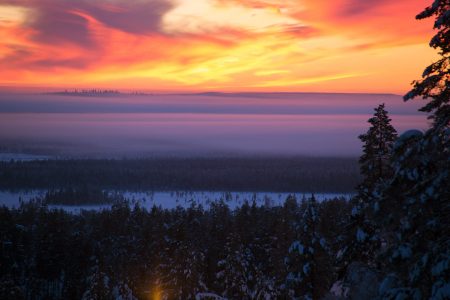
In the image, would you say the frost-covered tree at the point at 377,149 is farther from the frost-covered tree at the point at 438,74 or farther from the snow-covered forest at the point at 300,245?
the frost-covered tree at the point at 438,74

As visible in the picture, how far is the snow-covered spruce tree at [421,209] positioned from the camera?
24.6ft

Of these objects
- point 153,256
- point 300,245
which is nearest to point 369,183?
point 300,245

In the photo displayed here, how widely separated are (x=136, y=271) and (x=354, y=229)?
115ft

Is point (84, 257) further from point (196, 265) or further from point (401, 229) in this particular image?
point (401, 229)

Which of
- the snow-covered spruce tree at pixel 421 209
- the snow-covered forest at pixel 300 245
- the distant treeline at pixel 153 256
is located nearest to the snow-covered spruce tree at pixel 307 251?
the snow-covered forest at pixel 300 245

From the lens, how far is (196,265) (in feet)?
130

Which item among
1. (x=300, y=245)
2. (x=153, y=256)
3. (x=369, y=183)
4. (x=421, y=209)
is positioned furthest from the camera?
(x=153, y=256)

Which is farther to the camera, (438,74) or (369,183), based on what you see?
(369,183)

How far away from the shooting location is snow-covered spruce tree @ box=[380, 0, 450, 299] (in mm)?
7492

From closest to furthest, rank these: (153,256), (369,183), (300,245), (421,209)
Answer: (421,209), (369,183), (300,245), (153,256)

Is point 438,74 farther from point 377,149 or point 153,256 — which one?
point 153,256

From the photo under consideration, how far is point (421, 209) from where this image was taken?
26.0ft

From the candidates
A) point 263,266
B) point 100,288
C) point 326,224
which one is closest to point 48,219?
point 100,288

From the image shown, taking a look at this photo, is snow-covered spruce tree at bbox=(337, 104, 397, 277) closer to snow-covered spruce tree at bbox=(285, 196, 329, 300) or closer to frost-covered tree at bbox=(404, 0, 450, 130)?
snow-covered spruce tree at bbox=(285, 196, 329, 300)
